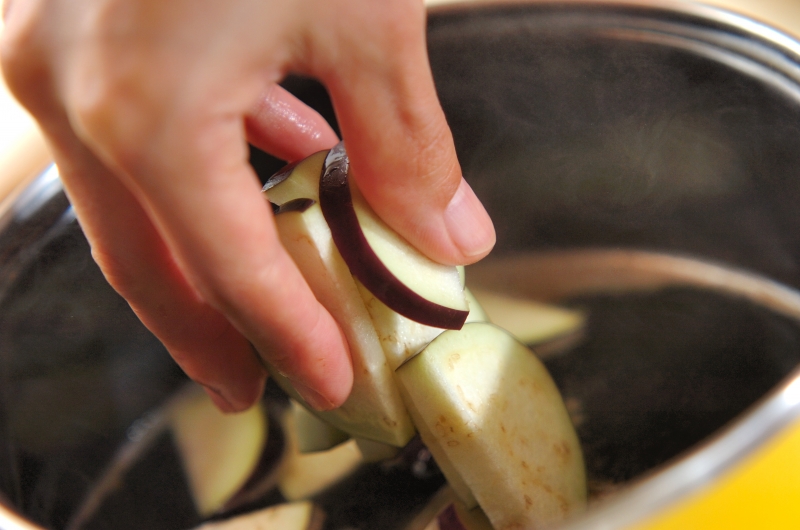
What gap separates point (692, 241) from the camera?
101 centimetres

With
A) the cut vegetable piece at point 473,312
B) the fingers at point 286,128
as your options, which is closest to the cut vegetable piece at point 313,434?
the cut vegetable piece at point 473,312

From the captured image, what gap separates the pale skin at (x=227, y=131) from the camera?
0.40 m

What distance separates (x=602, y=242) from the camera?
108 centimetres

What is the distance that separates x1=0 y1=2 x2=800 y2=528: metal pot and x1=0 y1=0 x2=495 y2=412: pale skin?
268mm

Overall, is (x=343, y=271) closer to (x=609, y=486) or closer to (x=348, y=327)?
(x=348, y=327)

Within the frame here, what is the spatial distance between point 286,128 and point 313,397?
38cm

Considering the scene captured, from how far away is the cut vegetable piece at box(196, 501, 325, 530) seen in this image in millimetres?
859

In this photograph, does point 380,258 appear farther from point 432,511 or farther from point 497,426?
point 432,511

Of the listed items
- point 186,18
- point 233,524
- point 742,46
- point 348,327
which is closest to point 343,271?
point 348,327

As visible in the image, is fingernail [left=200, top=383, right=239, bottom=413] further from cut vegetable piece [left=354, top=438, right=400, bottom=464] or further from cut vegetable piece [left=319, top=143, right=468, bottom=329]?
cut vegetable piece [left=319, top=143, right=468, bottom=329]

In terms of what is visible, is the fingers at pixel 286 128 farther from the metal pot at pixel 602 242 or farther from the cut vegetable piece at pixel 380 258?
the cut vegetable piece at pixel 380 258

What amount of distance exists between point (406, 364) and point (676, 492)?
342 mm

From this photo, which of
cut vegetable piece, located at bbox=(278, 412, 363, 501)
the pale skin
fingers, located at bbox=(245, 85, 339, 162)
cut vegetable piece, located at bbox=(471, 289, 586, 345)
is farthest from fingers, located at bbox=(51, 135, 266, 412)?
cut vegetable piece, located at bbox=(471, 289, 586, 345)

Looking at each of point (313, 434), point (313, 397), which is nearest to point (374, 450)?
point (313, 434)
